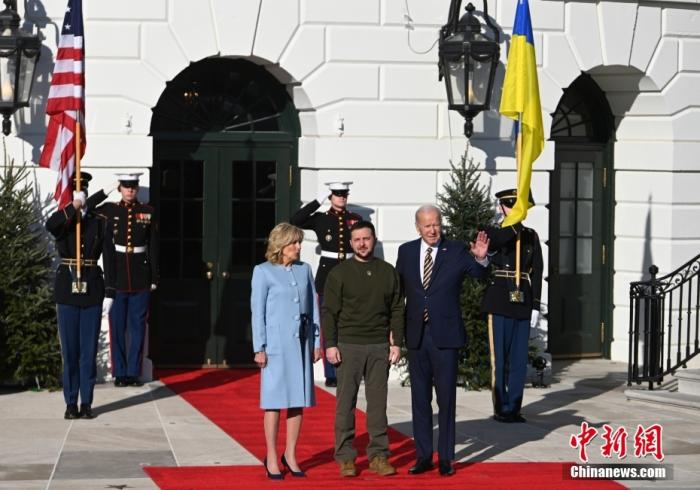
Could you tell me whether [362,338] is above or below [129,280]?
below

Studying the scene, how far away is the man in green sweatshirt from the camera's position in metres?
11.2

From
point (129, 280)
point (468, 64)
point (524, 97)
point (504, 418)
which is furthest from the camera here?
point (468, 64)

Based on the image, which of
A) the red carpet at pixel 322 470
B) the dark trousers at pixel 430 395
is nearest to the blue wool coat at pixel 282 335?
the red carpet at pixel 322 470

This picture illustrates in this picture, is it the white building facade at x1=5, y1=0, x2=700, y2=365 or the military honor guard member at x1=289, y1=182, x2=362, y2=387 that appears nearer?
the military honor guard member at x1=289, y1=182, x2=362, y2=387

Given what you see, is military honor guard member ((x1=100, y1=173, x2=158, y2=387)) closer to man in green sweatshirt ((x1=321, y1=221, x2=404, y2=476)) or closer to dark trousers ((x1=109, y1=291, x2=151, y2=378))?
dark trousers ((x1=109, y1=291, x2=151, y2=378))

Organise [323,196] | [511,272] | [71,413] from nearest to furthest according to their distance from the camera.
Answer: [71,413]
[511,272]
[323,196]

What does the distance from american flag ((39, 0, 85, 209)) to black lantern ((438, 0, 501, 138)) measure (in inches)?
148

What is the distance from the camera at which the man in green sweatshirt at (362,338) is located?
11.2 m

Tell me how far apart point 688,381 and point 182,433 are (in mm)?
5262

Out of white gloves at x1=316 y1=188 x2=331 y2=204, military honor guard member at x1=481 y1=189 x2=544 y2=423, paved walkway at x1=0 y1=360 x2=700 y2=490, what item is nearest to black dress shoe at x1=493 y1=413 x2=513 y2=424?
military honor guard member at x1=481 y1=189 x2=544 y2=423

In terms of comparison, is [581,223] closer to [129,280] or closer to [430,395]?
[129,280]

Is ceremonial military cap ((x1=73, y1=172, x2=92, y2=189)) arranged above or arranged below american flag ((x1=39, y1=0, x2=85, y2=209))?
below

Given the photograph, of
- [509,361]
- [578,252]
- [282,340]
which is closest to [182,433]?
[282,340]

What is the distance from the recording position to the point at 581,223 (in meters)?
18.4
